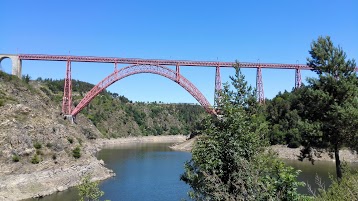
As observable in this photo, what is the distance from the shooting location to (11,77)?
3394cm

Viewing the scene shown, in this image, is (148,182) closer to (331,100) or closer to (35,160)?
(35,160)

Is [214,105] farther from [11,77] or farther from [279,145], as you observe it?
[279,145]

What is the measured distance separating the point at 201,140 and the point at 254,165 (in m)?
1.04

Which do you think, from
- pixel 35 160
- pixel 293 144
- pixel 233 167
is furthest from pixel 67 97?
pixel 233 167

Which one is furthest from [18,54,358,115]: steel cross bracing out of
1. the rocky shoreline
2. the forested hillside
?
the forested hillside

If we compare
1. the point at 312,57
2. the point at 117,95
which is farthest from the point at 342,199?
the point at 117,95

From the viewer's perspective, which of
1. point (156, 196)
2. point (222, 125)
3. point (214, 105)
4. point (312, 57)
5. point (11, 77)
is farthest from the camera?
point (11, 77)

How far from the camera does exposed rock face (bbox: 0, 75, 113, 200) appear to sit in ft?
72.8

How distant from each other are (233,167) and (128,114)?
97720mm

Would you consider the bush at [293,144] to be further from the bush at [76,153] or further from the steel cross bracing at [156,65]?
the bush at [76,153]

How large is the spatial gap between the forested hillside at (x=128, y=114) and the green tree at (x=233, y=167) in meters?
76.2

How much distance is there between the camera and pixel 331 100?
1427 cm

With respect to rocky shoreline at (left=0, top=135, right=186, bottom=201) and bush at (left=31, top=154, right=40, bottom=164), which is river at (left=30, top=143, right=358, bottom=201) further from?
bush at (left=31, top=154, right=40, bottom=164)

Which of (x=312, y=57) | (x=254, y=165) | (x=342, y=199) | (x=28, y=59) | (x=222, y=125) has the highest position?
(x=28, y=59)
